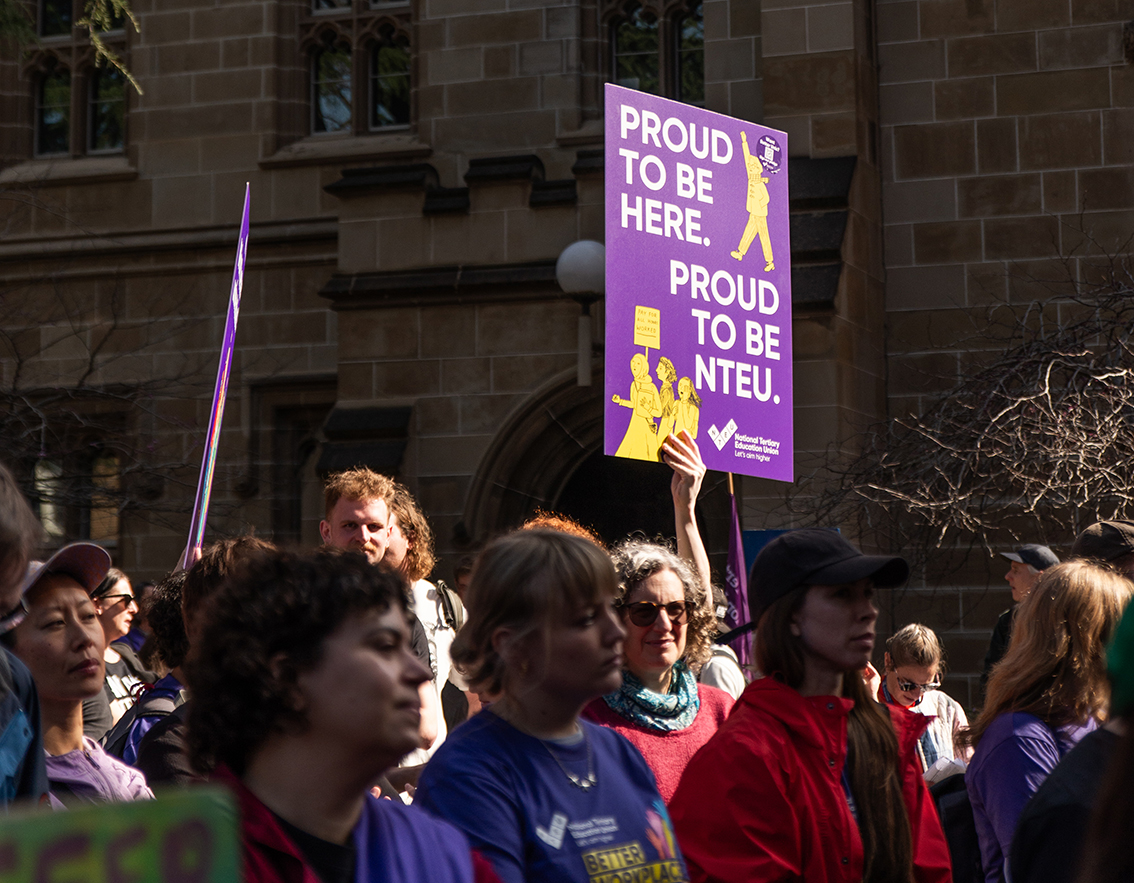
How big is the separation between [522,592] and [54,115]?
1201cm

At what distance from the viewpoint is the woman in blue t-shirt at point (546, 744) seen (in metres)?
2.25

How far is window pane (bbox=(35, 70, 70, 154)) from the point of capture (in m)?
13.1

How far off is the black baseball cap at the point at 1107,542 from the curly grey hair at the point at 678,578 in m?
1.65

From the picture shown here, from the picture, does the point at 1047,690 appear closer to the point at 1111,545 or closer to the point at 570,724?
the point at 570,724

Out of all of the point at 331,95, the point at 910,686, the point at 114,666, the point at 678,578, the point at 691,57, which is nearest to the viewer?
the point at 678,578

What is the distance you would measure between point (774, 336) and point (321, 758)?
385 cm

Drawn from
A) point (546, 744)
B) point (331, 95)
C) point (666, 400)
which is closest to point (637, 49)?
→ point (331, 95)

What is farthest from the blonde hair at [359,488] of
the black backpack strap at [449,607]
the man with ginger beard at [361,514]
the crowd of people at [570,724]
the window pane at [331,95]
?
the window pane at [331,95]

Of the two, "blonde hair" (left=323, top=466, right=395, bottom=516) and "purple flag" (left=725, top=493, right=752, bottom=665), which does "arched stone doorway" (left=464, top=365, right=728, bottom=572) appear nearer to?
"purple flag" (left=725, top=493, right=752, bottom=665)

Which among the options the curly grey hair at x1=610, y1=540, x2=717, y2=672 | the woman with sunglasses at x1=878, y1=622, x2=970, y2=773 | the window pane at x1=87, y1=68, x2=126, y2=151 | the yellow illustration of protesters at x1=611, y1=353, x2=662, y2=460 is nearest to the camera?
the curly grey hair at x1=610, y1=540, x2=717, y2=672

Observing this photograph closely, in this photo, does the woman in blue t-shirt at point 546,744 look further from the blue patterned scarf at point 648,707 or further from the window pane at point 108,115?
the window pane at point 108,115

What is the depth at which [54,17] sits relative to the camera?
1319 cm

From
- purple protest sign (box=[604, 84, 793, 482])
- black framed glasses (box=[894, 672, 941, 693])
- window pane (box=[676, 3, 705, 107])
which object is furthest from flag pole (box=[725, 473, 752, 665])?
window pane (box=[676, 3, 705, 107])

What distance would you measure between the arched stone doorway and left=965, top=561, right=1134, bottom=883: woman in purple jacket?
670 centimetres
